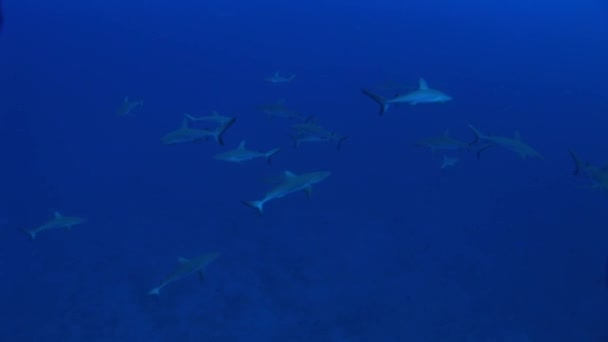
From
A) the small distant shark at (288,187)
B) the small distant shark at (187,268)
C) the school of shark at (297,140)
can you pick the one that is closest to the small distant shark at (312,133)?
the school of shark at (297,140)

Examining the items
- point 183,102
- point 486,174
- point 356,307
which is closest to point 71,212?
point 356,307

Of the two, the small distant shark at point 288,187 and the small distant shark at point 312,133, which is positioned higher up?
the small distant shark at point 288,187

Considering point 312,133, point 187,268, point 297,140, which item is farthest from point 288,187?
point 297,140

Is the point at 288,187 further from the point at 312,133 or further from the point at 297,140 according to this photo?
the point at 297,140

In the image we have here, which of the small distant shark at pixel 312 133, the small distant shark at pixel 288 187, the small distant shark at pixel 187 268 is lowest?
the small distant shark at pixel 187 268

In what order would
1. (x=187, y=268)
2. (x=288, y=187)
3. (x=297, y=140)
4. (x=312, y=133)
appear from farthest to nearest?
(x=297, y=140) → (x=312, y=133) → (x=187, y=268) → (x=288, y=187)

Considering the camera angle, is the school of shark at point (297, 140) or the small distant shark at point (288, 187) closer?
the small distant shark at point (288, 187)

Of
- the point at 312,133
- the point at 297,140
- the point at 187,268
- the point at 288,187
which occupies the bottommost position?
the point at 187,268

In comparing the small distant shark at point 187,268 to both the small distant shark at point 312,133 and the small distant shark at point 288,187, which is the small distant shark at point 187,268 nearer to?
the small distant shark at point 288,187

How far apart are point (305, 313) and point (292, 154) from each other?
5897mm

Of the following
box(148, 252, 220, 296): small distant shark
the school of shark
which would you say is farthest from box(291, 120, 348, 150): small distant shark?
box(148, 252, 220, 296): small distant shark

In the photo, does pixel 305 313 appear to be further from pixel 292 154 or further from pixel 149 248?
pixel 292 154

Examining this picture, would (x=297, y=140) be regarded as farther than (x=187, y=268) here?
Yes

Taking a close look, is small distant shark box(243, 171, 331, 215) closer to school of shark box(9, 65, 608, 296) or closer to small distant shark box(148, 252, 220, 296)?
school of shark box(9, 65, 608, 296)
